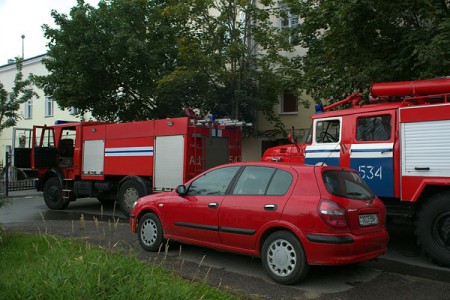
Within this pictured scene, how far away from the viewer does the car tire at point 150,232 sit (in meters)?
7.07

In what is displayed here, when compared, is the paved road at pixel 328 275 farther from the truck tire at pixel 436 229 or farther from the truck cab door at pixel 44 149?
the truck cab door at pixel 44 149

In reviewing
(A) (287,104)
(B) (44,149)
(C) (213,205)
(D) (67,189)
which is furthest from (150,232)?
(A) (287,104)

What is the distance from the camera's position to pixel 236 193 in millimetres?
6121

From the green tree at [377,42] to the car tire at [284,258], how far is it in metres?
4.82

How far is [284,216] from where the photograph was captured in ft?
17.8

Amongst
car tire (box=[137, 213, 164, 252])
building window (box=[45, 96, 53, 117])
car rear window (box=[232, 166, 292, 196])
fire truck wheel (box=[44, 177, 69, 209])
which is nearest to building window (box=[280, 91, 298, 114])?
fire truck wheel (box=[44, 177, 69, 209])

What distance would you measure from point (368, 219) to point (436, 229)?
1.86 meters

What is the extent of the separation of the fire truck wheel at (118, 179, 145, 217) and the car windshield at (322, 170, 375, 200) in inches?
267

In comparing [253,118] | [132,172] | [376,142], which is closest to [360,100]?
[376,142]

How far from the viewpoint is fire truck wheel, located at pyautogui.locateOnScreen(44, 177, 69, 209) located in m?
13.8

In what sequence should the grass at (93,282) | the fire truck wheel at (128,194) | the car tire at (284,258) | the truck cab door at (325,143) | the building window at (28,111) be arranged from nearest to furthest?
the grass at (93,282)
the car tire at (284,258)
the truck cab door at (325,143)
the fire truck wheel at (128,194)
the building window at (28,111)

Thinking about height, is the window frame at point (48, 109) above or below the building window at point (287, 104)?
above

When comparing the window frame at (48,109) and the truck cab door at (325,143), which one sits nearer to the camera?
the truck cab door at (325,143)

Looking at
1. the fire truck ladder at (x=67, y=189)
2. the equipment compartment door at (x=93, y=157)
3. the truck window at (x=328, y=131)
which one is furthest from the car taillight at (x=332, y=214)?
the fire truck ladder at (x=67, y=189)
